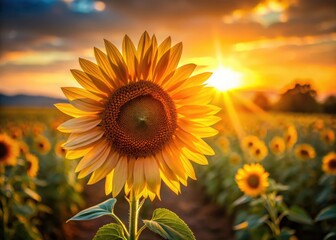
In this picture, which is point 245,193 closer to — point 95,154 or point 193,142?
point 193,142

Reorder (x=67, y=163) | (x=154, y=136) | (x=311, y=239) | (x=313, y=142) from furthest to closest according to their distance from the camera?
(x=313, y=142) < (x=67, y=163) < (x=311, y=239) < (x=154, y=136)

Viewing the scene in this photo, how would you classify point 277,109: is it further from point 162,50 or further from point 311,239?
point 162,50

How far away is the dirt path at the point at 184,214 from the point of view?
5059 mm

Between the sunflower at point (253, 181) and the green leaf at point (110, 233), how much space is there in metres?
2.17

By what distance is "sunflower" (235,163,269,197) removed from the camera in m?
3.33

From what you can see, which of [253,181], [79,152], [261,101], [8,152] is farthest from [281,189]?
[261,101]

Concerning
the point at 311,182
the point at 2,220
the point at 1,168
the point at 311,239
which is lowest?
the point at 311,239

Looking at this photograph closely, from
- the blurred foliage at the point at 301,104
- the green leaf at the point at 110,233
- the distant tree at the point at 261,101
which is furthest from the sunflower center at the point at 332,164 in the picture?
the distant tree at the point at 261,101

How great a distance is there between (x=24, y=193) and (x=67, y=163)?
1.85 m

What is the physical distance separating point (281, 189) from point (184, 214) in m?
2.93

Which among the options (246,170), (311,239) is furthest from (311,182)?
(246,170)

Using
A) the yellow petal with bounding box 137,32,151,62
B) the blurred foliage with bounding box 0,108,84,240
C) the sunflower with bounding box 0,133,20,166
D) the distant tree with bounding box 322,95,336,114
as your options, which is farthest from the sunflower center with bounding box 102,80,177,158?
the distant tree with bounding box 322,95,336,114

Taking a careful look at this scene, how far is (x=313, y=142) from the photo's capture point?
22.4 ft

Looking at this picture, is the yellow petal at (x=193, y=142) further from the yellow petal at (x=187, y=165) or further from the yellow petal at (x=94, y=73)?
the yellow petal at (x=94, y=73)
